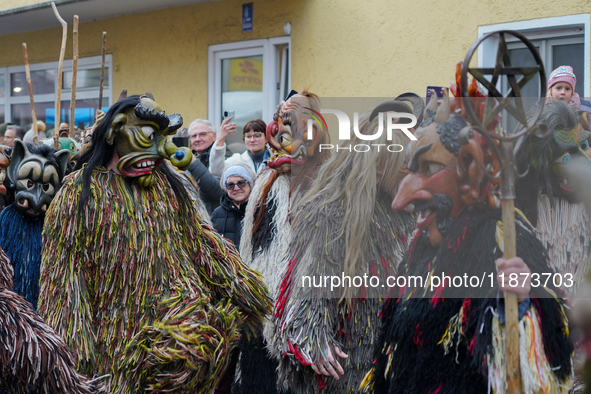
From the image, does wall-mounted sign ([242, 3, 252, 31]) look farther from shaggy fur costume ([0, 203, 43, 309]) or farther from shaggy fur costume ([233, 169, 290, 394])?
shaggy fur costume ([0, 203, 43, 309])

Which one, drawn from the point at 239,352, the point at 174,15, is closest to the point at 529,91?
the point at 239,352

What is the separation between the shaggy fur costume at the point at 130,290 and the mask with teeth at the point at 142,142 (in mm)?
62

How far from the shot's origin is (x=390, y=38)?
6.58m

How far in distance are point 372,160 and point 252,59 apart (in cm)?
573

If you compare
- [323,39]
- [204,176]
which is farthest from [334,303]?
[323,39]

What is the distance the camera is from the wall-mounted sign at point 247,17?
7906 mm

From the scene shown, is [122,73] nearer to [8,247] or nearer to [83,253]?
[8,247]

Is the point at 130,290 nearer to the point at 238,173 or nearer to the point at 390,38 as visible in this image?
the point at 238,173

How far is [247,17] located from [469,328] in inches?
264

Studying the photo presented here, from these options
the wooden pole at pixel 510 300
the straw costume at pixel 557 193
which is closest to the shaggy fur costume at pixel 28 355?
the wooden pole at pixel 510 300

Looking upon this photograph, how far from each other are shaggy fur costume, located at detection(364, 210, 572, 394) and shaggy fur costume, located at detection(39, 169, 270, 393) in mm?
714

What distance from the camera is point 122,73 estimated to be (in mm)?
9273

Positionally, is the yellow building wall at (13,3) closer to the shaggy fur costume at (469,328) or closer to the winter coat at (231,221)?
the winter coat at (231,221)

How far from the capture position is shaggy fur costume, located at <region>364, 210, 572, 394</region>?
1682 millimetres
